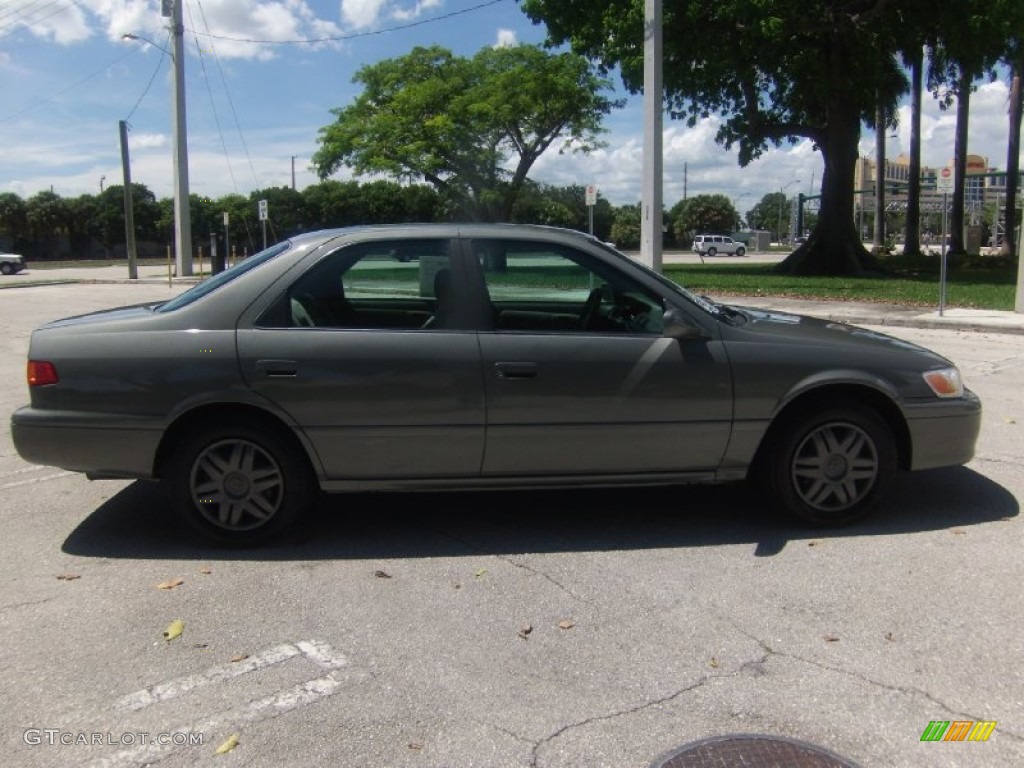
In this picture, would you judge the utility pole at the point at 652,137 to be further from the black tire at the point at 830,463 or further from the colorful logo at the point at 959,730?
the colorful logo at the point at 959,730

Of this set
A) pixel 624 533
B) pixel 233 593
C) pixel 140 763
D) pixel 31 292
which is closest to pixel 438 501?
pixel 624 533

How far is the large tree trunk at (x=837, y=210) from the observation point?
95.0 ft

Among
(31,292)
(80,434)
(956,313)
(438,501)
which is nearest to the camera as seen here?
(80,434)

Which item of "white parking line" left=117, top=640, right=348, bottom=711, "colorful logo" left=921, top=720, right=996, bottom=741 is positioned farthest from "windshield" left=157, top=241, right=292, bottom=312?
"colorful logo" left=921, top=720, right=996, bottom=741

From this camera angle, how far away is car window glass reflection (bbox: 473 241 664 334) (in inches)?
182

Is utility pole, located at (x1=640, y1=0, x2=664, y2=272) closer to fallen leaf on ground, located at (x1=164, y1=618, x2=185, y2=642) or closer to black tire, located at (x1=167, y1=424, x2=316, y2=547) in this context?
black tire, located at (x1=167, y1=424, x2=316, y2=547)

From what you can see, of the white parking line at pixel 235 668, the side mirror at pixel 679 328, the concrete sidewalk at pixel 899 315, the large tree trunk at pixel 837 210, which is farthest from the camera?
the large tree trunk at pixel 837 210

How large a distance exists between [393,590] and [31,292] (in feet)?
92.2

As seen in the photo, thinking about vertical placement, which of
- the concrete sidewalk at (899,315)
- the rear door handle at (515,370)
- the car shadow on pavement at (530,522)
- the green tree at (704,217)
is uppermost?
the green tree at (704,217)

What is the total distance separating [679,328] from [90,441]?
3012mm

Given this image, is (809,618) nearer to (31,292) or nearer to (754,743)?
(754,743)

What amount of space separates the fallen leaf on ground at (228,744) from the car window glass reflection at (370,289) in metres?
2.13

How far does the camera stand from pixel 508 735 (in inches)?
115

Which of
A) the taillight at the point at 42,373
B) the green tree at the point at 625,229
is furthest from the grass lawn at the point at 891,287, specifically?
the green tree at the point at 625,229
